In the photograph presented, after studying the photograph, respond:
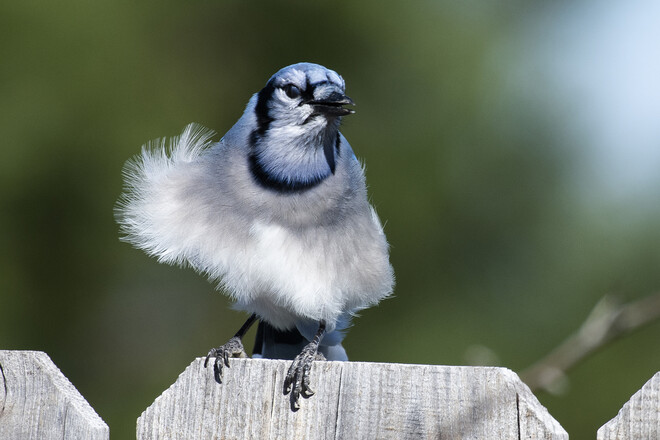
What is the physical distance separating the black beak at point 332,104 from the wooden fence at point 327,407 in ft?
3.64

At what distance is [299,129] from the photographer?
2.70 m

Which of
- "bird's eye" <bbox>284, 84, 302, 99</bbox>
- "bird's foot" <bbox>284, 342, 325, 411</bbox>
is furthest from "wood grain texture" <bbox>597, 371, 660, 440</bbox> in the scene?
"bird's eye" <bbox>284, 84, 302, 99</bbox>

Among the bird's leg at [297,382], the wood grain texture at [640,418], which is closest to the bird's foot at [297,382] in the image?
the bird's leg at [297,382]

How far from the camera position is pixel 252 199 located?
2625 mm

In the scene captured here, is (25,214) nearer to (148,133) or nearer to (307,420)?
(148,133)

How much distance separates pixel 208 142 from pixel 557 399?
272 cm

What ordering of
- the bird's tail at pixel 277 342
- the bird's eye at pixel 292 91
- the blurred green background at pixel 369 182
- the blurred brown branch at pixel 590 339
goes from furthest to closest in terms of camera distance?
the blurred green background at pixel 369 182 → the bird's tail at pixel 277 342 → the bird's eye at pixel 292 91 → the blurred brown branch at pixel 590 339

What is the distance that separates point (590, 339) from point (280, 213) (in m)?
1.23

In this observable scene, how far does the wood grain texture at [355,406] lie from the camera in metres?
1.48

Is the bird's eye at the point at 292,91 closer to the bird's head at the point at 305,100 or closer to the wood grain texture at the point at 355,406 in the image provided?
the bird's head at the point at 305,100

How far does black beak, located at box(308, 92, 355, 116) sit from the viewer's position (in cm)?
261

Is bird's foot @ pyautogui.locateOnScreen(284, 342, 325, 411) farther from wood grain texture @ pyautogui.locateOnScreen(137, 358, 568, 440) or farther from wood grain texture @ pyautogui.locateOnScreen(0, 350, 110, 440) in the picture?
wood grain texture @ pyautogui.locateOnScreen(0, 350, 110, 440)

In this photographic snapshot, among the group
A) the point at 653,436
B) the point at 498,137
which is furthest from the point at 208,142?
the point at 498,137

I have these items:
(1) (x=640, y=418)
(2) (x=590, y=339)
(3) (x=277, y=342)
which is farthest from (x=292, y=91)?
(1) (x=640, y=418)
